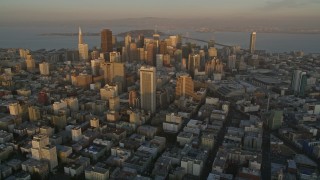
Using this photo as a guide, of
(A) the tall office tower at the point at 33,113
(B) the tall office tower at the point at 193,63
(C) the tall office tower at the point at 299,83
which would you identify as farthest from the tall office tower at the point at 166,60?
(A) the tall office tower at the point at 33,113

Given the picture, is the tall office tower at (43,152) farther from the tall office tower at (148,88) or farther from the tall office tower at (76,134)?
the tall office tower at (148,88)

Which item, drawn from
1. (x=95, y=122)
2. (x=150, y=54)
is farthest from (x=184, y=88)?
(x=150, y=54)

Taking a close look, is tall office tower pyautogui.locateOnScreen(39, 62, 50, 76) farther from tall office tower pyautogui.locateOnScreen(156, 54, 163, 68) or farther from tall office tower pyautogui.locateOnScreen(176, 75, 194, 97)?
tall office tower pyautogui.locateOnScreen(176, 75, 194, 97)

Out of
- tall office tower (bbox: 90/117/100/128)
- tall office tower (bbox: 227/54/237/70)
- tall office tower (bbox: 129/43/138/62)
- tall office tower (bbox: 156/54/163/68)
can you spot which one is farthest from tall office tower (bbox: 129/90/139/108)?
tall office tower (bbox: 227/54/237/70)

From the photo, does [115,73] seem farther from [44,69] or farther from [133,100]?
[44,69]

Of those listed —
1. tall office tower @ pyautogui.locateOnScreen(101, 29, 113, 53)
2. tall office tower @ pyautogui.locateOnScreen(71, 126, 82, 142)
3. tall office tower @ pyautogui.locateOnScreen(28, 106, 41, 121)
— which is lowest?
tall office tower @ pyautogui.locateOnScreen(71, 126, 82, 142)

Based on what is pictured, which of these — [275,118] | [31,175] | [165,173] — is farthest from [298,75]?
[31,175]
